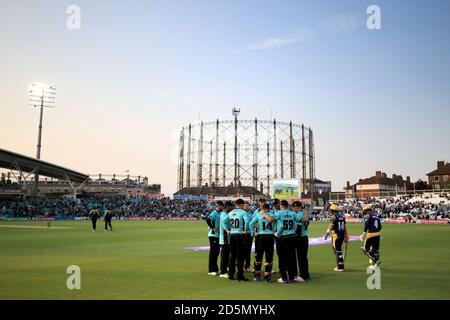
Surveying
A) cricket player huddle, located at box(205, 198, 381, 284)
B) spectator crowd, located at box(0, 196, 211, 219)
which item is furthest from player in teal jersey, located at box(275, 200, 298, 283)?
spectator crowd, located at box(0, 196, 211, 219)

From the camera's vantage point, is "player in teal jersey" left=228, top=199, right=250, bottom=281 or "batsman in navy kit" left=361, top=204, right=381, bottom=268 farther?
"batsman in navy kit" left=361, top=204, right=381, bottom=268

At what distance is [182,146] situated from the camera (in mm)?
89250

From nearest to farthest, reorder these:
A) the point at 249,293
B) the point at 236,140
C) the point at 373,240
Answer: the point at 249,293
the point at 373,240
the point at 236,140

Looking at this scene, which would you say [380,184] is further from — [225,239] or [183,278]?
[183,278]

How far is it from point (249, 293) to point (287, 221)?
2671 millimetres

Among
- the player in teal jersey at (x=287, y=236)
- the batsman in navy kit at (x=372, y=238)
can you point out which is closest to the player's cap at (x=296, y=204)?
the player in teal jersey at (x=287, y=236)

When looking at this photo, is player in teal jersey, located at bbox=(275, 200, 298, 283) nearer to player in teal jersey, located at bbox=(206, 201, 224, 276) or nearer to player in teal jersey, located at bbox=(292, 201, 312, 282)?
player in teal jersey, located at bbox=(292, 201, 312, 282)

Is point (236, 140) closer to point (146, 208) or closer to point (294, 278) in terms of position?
point (146, 208)

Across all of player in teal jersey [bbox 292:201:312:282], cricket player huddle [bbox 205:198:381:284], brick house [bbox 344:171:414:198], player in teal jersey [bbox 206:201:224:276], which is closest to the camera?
cricket player huddle [bbox 205:198:381:284]

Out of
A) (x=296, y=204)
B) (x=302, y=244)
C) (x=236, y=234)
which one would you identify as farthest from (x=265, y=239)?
(x=296, y=204)

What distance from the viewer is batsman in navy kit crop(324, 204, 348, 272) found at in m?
12.5

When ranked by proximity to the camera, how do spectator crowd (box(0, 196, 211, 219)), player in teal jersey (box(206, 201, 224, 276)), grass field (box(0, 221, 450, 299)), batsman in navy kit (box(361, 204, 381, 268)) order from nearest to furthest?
1. grass field (box(0, 221, 450, 299))
2. player in teal jersey (box(206, 201, 224, 276))
3. batsman in navy kit (box(361, 204, 381, 268))
4. spectator crowd (box(0, 196, 211, 219))
